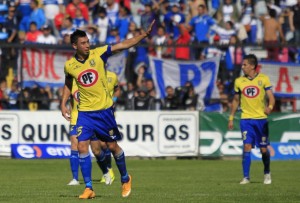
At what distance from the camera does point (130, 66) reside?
93.8 feet

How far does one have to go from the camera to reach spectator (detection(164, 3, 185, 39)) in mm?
31609

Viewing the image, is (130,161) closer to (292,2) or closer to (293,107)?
(293,107)

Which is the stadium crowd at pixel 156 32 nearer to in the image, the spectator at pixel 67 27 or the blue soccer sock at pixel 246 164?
the spectator at pixel 67 27

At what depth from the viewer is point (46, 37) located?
3070cm

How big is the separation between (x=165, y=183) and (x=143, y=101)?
1011 centimetres

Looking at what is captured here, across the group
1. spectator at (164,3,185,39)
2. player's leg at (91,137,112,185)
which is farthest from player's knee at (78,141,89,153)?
spectator at (164,3,185,39)

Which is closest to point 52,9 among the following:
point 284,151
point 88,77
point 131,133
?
point 131,133

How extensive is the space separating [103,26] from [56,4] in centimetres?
202

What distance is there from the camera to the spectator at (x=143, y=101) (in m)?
28.5

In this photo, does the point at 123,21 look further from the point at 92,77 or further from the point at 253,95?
the point at 92,77

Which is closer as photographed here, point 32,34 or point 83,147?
point 83,147

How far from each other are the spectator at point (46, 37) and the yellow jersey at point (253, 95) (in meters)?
12.0

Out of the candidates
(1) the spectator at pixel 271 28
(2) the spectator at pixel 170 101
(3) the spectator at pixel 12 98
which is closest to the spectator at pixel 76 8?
(3) the spectator at pixel 12 98

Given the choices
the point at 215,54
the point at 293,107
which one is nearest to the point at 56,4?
the point at 215,54
